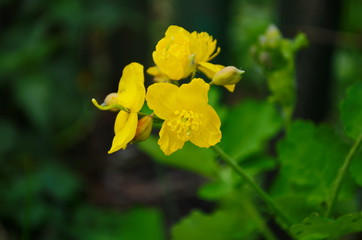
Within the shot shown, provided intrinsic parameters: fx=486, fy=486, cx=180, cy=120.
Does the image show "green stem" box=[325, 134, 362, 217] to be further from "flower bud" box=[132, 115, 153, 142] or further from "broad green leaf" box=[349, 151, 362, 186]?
"flower bud" box=[132, 115, 153, 142]

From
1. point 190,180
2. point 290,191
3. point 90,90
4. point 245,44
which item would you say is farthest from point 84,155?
point 290,191

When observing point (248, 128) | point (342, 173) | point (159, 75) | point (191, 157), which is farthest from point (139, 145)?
point (342, 173)

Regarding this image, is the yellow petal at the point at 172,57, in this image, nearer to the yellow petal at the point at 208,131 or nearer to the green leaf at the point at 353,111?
the yellow petal at the point at 208,131

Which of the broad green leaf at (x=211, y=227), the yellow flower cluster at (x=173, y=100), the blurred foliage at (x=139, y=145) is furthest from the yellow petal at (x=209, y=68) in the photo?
the broad green leaf at (x=211, y=227)

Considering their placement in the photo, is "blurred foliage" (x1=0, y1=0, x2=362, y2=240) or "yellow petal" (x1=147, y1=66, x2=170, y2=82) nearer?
"yellow petal" (x1=147, y1=66, x2=170, y2=82)

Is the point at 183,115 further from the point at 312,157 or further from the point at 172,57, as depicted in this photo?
the point at 312,157

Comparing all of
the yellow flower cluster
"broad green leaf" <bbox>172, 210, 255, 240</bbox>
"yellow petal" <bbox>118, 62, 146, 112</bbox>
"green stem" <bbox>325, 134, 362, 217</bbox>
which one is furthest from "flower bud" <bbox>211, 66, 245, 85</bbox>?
"broad green leaf" <bbox>172, 210, 255, 240</bbox>

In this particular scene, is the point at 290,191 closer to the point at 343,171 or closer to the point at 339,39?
the point at 343,171
